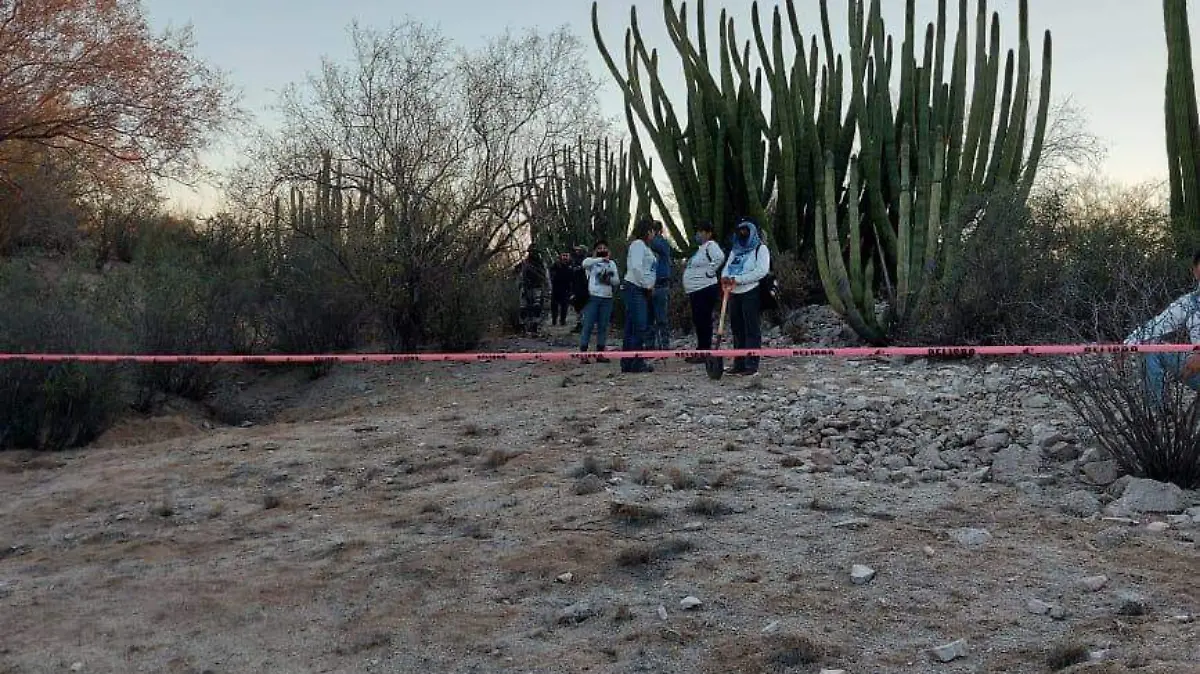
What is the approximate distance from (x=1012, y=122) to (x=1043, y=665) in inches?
372

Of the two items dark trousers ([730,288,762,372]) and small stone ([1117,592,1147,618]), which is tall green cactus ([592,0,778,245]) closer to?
dark trousers ([730,288,762,372])

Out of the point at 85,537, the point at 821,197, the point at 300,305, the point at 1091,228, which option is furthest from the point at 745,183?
the point at 85,537

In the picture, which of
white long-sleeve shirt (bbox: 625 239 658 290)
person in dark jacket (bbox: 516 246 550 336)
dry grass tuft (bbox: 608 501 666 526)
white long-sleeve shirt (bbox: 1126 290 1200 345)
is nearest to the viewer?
white long-sleeve shirt (bbox: 1126 290 1200 345)

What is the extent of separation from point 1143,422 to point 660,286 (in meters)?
5.91

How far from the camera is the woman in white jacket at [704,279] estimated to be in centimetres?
959

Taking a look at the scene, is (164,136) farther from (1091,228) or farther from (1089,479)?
(1089,479)

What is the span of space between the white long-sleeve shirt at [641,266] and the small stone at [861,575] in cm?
587

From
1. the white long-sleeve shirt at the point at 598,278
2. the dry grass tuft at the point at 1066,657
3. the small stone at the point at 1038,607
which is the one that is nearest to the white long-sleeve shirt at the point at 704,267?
the white long-sleeve shirt at the point at 598,278

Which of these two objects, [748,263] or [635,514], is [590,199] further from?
[635,514]

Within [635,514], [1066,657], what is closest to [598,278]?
[635,514]

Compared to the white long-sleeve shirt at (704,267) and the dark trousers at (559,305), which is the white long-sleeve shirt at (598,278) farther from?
Result: the dark trousers at (559,305)

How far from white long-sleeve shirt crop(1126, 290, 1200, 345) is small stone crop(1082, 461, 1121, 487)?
653 mm

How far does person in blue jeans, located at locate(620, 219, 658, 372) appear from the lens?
10023 mm

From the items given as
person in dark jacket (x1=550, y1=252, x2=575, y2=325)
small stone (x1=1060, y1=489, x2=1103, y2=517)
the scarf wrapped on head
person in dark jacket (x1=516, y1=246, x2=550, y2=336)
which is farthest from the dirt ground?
person in dark jacket (x1=550, y1=252, x2=575, y2=325)
